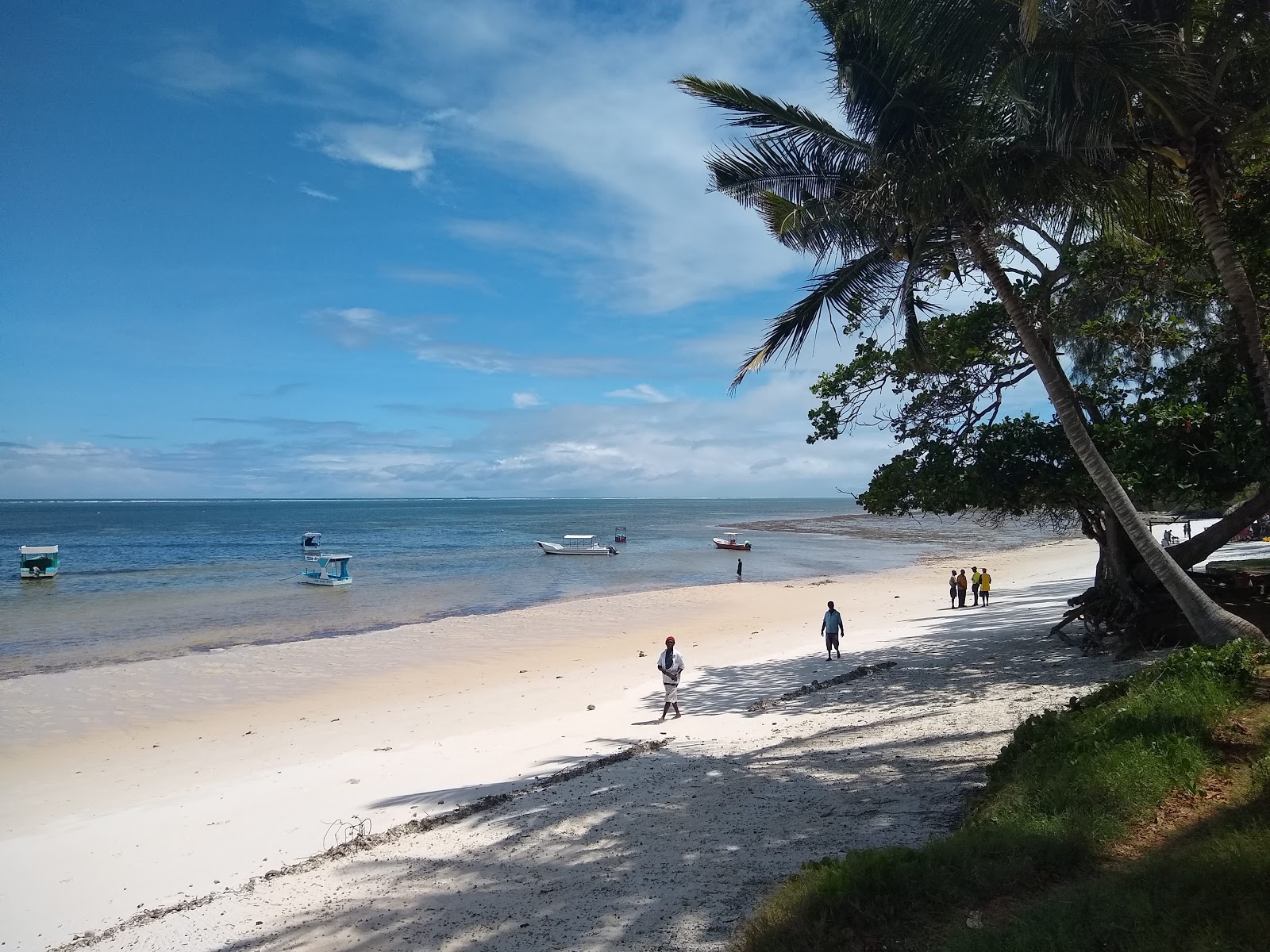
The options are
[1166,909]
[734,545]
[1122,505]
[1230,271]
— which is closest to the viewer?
Result: [1166,909]

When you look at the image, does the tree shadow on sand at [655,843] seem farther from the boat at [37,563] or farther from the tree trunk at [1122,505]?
the boat at [37,563]

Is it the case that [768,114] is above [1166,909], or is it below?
above

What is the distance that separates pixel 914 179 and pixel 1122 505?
404cm

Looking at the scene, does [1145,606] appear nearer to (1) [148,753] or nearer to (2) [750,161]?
(2) [750,161]

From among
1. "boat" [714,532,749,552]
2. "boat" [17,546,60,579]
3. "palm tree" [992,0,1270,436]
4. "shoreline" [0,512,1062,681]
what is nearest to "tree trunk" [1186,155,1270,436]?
"palm tree" [992,0,1270,436]

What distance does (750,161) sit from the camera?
9.99 metres

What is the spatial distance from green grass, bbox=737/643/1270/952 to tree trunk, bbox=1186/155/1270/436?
3342 millimetres

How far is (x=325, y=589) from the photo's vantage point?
34844 millimetres

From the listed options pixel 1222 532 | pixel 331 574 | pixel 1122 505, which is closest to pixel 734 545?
pixel 331 574

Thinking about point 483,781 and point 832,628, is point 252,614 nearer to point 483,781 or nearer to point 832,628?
point 832,628

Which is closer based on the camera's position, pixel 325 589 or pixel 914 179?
pixel 914 179

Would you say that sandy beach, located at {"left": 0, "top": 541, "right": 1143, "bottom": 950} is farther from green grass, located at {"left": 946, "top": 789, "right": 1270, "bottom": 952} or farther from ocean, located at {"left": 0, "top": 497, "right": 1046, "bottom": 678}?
ocean, located at {"left": 0, "top": 497, "right": 1046, "bottom": 678}

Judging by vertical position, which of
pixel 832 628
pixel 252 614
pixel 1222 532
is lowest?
pixel 252 614

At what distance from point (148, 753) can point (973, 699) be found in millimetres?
12220
